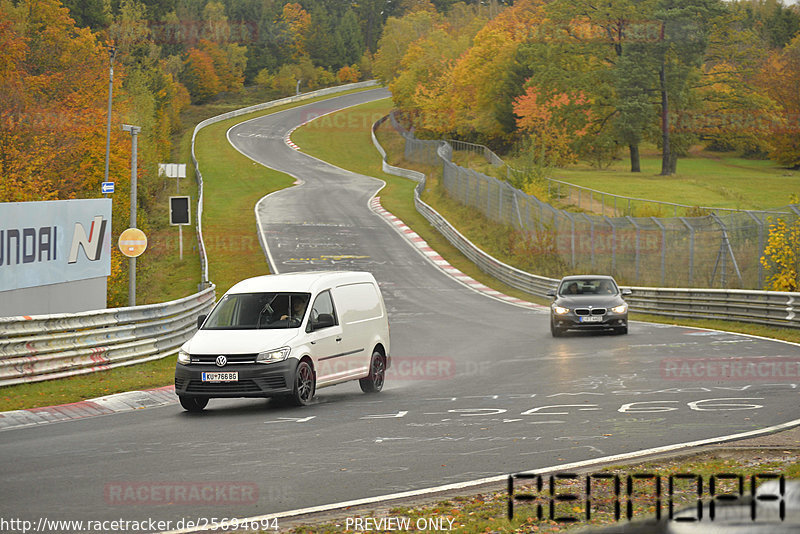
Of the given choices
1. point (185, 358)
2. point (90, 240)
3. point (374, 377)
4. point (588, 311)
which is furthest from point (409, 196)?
point (185, 358)

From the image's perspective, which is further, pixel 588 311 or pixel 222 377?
pixel 588 311

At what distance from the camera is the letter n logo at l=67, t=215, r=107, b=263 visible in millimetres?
21203

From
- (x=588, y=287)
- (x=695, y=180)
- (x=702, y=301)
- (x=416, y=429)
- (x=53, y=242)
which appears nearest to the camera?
(x=416, y=429)

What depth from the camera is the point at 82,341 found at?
18.0m

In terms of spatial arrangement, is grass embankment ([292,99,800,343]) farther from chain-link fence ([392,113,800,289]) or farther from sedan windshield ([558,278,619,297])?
sedan windshield ([558,278,619,297])

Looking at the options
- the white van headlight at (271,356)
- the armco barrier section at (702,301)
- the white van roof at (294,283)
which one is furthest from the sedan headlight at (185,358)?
the armco barrier section at (702,301)

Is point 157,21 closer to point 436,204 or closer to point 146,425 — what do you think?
point 436,204

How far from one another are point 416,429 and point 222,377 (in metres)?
3.28

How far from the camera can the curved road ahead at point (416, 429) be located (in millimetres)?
8484

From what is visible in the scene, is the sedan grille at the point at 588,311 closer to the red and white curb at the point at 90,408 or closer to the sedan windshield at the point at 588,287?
the sedan windshield at the point at 588,287

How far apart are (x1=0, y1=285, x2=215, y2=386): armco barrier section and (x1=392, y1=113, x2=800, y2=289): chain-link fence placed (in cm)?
1634

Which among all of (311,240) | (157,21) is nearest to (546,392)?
(311,240)

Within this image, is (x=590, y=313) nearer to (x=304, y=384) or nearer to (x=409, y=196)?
(x=304, y=384)

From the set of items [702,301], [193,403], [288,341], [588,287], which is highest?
[288,341]
